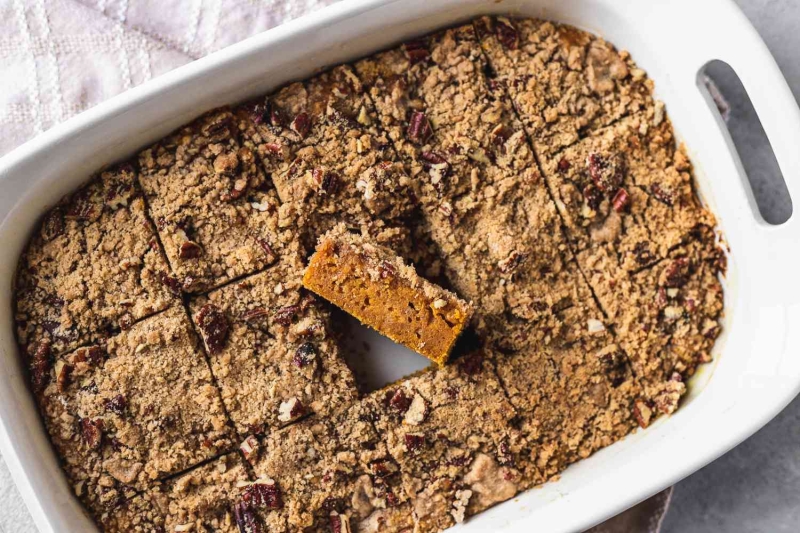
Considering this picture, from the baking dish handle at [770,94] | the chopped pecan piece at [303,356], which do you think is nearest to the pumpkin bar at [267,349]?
the chopped pecan piece at [303,356]

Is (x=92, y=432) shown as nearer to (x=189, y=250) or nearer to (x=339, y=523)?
(x=189, y=250)

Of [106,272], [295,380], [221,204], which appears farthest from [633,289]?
[106,272]

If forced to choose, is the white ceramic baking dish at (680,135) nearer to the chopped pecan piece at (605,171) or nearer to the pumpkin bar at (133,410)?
the pumpkin bar at (133,410)

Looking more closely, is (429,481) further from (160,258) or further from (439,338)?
(160,258)

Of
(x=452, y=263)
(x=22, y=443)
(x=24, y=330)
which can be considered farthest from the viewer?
(x=452, y=263)

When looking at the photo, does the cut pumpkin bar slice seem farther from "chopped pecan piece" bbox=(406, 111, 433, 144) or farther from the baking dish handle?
the baking dish handle

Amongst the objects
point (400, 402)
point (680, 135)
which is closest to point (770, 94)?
point (680, 135)
